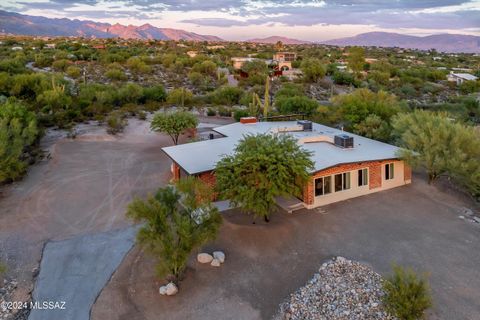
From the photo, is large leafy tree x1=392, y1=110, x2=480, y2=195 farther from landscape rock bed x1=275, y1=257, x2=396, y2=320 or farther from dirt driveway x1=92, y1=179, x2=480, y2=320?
landscape rock bed x1=275, y1=257, x2=396, y2=320

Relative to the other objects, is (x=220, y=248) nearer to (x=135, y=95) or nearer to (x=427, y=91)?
(x=135, y=95)

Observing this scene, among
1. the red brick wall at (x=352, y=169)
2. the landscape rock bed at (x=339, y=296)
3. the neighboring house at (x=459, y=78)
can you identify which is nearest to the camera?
the landscape rock bed at (x=339, y=296)

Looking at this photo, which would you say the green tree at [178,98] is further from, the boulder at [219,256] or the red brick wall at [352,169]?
the boulder at [219,256]

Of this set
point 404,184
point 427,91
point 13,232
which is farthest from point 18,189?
point 427,91

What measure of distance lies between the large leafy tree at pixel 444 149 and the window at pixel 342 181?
3.22 m

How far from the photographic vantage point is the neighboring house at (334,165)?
53.3ft

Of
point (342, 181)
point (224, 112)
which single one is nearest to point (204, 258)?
point (342, 181)

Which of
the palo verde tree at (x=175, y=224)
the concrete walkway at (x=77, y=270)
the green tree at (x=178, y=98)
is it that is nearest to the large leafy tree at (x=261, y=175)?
the palo verde tree at (x=175, y=224)

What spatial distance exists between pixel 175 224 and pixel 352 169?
367 inches

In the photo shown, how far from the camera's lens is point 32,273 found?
1198 cm

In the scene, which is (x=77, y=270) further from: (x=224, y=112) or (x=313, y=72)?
(x=313, y=72)

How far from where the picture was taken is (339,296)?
33.3 feet

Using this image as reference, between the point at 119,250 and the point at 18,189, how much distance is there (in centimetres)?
909

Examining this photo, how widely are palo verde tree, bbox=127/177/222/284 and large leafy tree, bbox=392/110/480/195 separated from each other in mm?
11077
